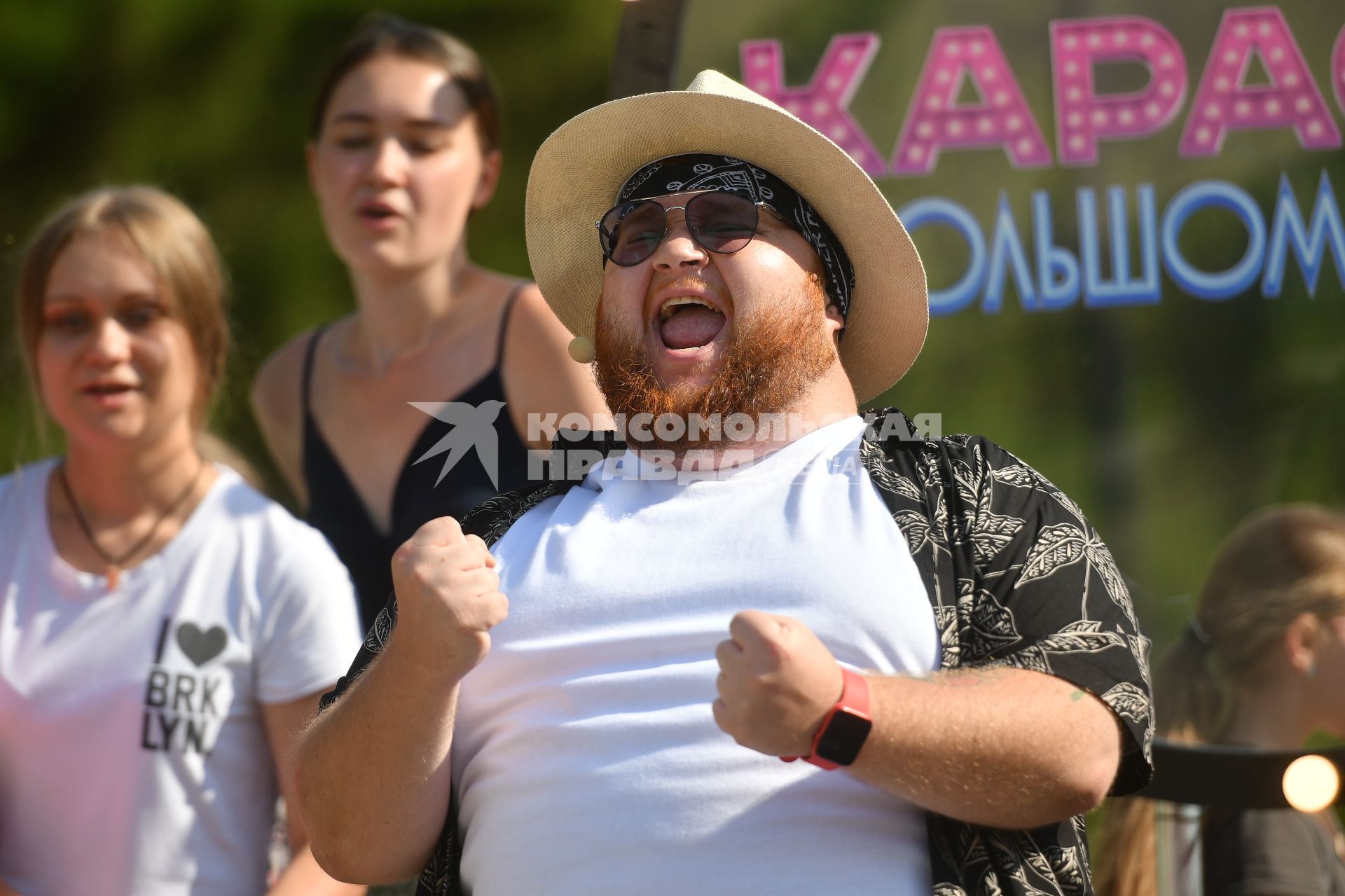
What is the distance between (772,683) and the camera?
157cm

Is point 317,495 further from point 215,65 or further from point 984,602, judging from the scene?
point 984,602

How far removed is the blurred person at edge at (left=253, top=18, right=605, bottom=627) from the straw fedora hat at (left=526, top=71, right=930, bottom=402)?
1.89 feet

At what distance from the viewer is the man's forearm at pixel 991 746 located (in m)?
1.67

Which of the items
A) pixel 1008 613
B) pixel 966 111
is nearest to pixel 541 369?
pixel 966 111

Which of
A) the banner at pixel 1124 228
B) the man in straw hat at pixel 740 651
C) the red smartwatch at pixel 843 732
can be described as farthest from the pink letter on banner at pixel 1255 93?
the red smartwatch at pixel 843 732

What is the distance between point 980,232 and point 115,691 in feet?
6.84

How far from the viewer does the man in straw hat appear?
1712 mm

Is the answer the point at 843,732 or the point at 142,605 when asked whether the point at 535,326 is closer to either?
the point at 142,605

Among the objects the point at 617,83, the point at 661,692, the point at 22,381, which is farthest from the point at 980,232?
the point at 22,381

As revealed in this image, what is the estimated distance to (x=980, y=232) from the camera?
3.15m

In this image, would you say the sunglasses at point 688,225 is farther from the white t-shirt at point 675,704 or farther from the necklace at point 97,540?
the necklace at point 97,540

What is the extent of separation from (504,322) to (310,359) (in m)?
0.56

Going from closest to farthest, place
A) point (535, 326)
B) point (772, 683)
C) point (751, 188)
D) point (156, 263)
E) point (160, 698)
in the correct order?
point (772, 683) → point (751, 188) → point (160, 698) → point (156, 263) → point (535, 326)

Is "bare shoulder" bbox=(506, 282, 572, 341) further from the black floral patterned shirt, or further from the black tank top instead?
the black floral patterned shirt
